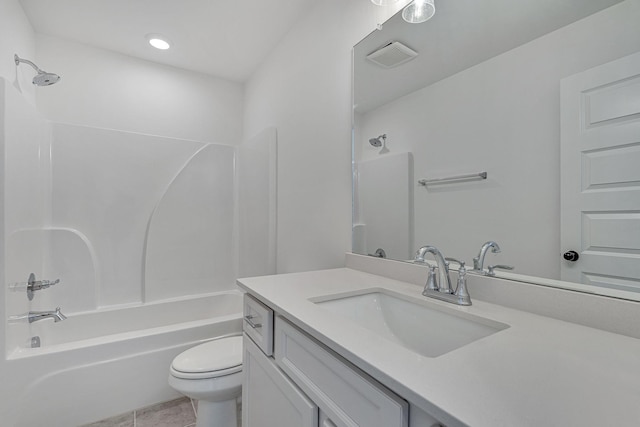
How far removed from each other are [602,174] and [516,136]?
0.81ft

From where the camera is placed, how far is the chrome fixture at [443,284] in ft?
2.95

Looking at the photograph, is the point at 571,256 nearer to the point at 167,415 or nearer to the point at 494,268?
the point at 494,268

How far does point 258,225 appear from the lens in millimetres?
2428

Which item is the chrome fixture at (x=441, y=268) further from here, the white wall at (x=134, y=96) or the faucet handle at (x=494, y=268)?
the white wall at (x=134, y=96)

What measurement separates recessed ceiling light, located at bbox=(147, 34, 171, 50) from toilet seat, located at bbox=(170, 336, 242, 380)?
7.35 feet

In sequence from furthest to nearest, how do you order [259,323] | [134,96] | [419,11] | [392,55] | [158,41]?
1. [134,96]
2. [158,41]
3. [392,55]
4. [419,11]
5. [259,323]

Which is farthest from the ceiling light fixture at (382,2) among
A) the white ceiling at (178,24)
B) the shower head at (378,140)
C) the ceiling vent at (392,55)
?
the white ceiling at (178,24)

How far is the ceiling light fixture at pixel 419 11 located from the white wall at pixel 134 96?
2124 millimetres

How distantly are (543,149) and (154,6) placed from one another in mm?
2312

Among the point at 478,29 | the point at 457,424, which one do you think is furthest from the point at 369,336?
the point at 478,29

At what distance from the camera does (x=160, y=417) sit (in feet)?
5.68

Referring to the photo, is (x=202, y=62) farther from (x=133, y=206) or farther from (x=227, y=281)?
(x=227, y=281)

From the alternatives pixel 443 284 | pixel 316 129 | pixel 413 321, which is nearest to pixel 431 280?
pixel 443 284

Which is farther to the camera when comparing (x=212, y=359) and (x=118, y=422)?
(x=118, y=422)
